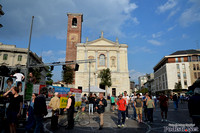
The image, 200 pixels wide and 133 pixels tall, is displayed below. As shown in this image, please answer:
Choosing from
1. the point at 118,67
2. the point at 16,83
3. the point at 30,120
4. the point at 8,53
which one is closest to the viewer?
the point at 30,120

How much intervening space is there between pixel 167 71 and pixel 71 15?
42422 mm

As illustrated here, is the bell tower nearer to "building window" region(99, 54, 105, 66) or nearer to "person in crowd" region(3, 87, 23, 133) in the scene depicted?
"building window" region(99, 54, 105, 66)

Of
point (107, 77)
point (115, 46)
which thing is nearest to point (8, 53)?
point (107, 77)

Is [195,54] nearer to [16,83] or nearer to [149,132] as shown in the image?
[149,132]

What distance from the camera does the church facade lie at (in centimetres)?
3719

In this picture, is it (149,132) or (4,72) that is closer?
(149,132)

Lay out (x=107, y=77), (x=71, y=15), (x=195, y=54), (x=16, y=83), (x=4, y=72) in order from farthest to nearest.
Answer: (x=195, y=54) → (x=71, y=15) → (x=107, y=77) → (x=4, y=72) → (x=16, y=83)

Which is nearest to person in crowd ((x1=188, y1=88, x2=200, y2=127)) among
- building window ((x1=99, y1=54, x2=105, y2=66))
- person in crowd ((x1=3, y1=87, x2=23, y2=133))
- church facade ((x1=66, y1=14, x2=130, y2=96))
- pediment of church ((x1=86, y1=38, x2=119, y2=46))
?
person in crowd ((x1=3, y1=87, x2=23, y2=133))

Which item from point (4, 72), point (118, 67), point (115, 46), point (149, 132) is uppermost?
point (115, 46)

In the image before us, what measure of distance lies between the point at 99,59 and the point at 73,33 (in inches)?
491

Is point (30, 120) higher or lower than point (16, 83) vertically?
lower

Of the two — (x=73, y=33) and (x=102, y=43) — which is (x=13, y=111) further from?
(x=73, y=33)

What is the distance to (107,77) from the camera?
31.7 meters

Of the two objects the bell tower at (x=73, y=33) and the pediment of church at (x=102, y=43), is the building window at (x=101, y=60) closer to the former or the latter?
the pediment of church at (x=102, y=43)
